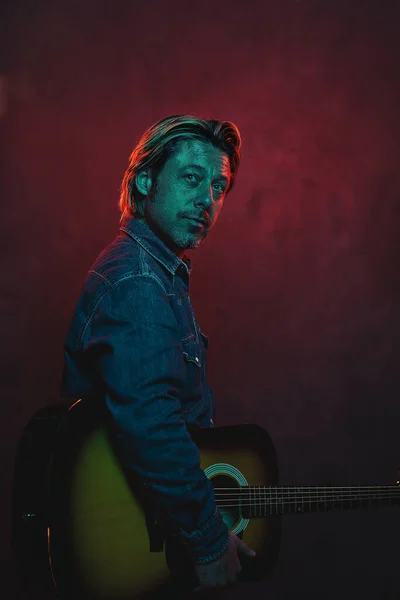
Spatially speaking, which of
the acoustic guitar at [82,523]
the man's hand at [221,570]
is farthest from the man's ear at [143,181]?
the man's hand at [221,570]

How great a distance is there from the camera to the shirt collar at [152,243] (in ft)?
5.42

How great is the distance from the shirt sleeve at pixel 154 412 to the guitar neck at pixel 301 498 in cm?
26

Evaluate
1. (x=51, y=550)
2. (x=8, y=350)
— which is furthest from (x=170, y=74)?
(x=51, y=550)

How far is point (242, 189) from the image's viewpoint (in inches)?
109

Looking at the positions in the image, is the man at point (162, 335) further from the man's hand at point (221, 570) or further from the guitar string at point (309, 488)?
the guitar string at point (309, 488)

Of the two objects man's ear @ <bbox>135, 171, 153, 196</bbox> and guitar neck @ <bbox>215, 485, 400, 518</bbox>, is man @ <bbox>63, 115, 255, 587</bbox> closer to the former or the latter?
man's ear @ <bbox>135, 171, 153, 196</bbox>

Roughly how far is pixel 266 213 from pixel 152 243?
1226mm

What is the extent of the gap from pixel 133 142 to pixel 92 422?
4.43ft

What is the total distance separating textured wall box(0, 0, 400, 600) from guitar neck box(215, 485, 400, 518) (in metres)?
0.73

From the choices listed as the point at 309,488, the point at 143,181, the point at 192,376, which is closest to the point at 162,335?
the point at 192,376

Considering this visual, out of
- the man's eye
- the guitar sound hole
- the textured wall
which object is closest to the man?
the man's eye

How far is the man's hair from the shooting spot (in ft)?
5.67

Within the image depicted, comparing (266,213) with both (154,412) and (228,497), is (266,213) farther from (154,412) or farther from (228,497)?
(154,412)

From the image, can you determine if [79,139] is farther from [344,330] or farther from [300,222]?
[344,330]
